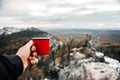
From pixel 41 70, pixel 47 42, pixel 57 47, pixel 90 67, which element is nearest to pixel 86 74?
pixel 90 67

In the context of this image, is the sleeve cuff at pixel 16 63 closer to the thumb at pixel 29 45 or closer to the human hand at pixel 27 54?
the human hand at pixel 27 54

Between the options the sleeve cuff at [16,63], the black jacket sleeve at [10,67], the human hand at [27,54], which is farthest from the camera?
the human hand at [27,54]

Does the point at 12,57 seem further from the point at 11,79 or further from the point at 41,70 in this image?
the point at 41,70

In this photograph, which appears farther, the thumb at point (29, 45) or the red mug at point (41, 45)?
the red mug at point (41, 45)

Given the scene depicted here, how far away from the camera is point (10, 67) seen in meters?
1.43

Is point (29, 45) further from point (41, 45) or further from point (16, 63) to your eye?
point (16, 63)

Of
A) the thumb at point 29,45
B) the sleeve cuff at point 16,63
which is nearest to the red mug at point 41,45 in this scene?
the thumb at point 29,45

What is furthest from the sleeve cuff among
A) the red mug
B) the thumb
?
the red mug

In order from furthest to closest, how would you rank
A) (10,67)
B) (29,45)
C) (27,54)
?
(29,45)
(27,54)
(10,67)

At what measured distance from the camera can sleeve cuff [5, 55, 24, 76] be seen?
149 centimetres

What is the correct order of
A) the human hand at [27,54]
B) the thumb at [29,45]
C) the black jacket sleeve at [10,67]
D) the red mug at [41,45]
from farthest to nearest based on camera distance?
the red mug at [41,45], the thumb at [29,45], the human hand at [27,54], the black jacket sleeve at [10,67]

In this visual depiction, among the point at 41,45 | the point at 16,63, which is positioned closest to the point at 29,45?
the point at 41,45

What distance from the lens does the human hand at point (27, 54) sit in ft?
5.57

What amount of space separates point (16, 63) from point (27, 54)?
282 millimetres
